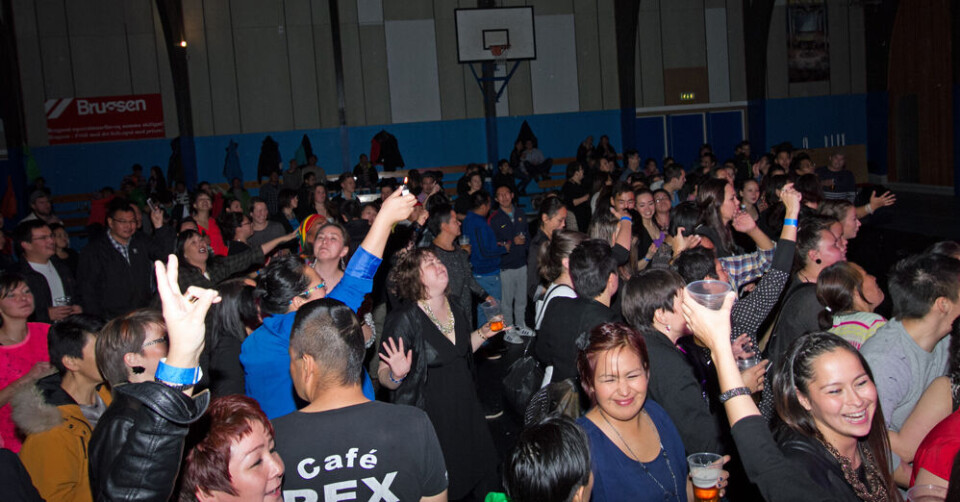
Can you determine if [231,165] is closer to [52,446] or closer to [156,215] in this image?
[156,215]

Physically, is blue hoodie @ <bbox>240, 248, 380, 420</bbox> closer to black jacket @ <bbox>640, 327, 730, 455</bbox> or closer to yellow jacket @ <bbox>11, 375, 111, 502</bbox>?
yellow jacket @ <bbox>11, 375, 111, 502</bbox>

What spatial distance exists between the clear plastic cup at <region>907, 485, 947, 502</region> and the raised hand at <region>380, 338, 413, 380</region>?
2018mm

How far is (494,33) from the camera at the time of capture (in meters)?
16.0

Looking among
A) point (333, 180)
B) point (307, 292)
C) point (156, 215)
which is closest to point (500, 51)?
point (333, 180)

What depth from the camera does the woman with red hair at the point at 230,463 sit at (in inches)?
74.1

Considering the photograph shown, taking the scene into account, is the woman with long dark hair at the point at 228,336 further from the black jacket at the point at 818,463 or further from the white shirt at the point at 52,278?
the white shirt at the point at 52,278

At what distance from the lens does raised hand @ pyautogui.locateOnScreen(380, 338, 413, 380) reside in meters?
3.23

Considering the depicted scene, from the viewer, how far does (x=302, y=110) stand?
16891mm

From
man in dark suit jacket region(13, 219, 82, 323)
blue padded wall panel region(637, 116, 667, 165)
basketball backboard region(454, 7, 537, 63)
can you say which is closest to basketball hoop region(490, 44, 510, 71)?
basketball backboard region(454, 7, 537, 63)

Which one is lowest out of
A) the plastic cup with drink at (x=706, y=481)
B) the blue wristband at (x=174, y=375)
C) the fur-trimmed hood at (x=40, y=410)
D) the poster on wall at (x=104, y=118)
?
the plastic cup with drink at (x=706, y=481)

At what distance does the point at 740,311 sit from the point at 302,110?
14743mm

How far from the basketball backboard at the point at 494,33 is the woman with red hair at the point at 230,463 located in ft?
48.4

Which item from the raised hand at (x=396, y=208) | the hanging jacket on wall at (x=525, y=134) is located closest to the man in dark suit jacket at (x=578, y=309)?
the raised hand at (x=396, y=208)

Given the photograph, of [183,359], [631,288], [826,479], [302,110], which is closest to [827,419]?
[826,479]
